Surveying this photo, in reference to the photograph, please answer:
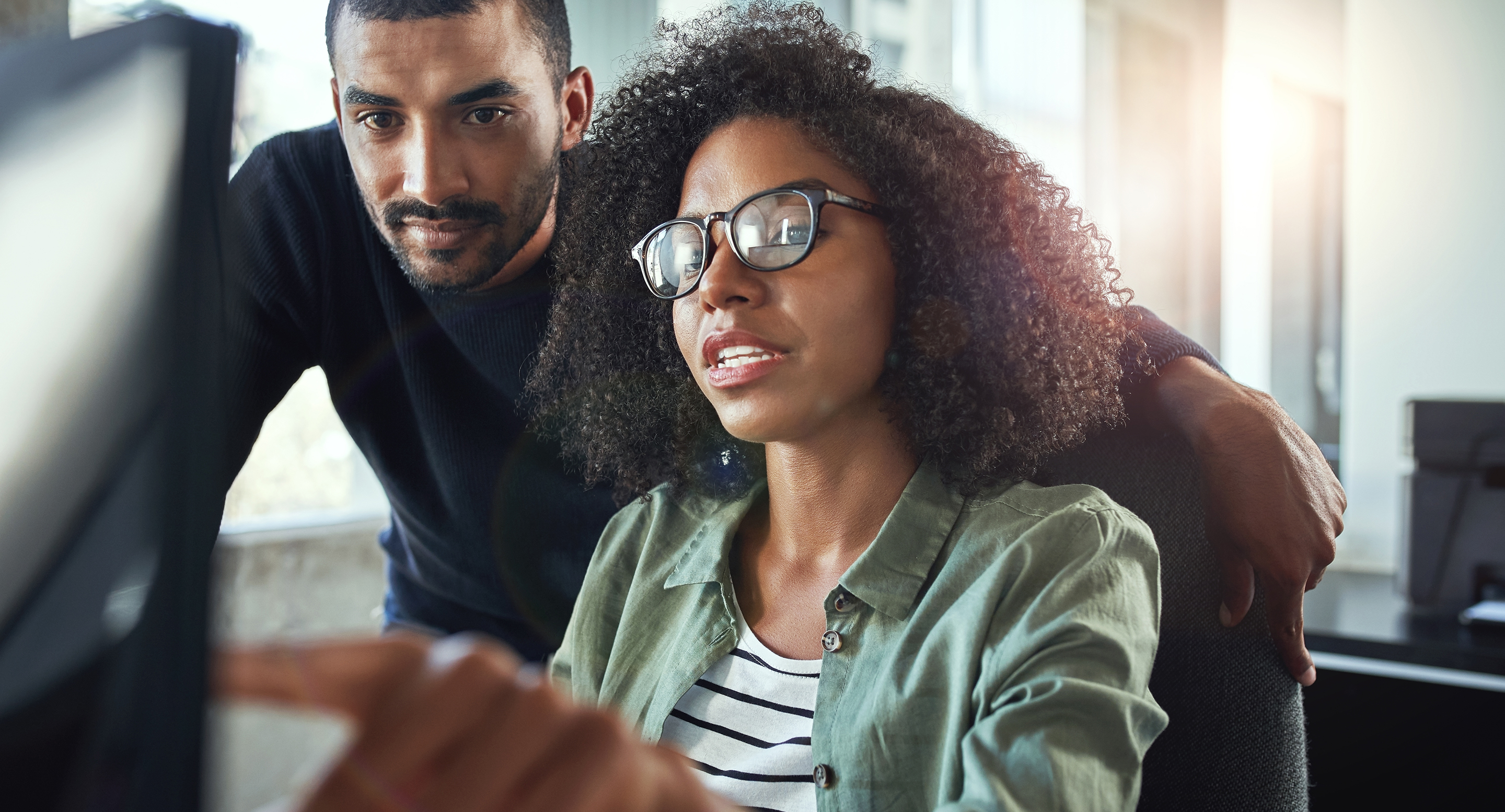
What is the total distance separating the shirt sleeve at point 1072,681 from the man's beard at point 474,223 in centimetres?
90

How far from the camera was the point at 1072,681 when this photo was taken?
2.47 ft

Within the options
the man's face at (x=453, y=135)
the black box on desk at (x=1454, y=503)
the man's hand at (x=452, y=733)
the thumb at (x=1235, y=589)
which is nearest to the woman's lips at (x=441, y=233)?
the man's face at (x=453, y=135)

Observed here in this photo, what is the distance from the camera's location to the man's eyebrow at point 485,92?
1364mm

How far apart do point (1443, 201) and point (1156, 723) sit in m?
2.00

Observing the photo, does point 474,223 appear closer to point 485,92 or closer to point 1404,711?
point 485,92

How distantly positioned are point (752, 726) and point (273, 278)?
3.29 feet

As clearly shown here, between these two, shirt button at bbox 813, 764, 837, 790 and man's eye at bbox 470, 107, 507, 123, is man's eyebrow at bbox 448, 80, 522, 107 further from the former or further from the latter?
shirt button at bbox 813, 764, 837, 790

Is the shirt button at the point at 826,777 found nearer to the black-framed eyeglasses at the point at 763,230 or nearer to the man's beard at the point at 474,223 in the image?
the black-framed eyeglasses at the point at 763,230

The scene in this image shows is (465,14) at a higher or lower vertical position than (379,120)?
higher

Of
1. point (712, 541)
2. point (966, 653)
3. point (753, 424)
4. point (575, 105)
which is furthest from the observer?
point (575, 105)

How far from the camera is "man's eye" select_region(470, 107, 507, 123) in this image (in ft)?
4.57

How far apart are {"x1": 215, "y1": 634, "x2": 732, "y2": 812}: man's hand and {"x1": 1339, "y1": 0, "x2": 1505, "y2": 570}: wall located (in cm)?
229

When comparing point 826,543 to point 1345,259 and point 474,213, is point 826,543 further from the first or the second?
point 1345,259

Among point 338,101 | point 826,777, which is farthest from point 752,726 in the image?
point 338,101
